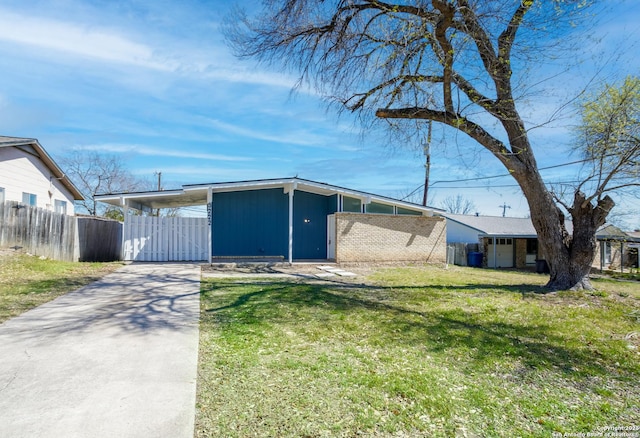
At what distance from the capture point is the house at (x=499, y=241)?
76.9ft

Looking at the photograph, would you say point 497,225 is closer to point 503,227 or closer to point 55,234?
point 503,227

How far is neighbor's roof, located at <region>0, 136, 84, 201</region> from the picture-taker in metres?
12.6

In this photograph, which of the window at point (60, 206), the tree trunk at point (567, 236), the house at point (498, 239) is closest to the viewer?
the tree trunk at point (567, 236)

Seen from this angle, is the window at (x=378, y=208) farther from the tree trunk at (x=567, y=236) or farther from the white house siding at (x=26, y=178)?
the white house siding at (x=26, y=178)

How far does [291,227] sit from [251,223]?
210 centimetres

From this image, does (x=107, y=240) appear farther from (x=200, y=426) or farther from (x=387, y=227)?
(x=200, y=426)

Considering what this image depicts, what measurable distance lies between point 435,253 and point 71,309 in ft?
46.9

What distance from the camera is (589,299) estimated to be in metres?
7.45

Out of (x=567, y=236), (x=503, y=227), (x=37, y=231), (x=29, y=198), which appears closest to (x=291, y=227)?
(x=37, y=231)

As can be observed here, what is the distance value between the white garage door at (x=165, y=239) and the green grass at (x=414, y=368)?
25.4ft

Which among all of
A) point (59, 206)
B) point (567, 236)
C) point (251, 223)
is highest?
point (59, 206)

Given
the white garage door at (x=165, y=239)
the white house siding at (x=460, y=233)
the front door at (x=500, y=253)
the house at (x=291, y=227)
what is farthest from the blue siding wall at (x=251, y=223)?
the front door at (x=500, y=253)

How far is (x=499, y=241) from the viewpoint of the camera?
24.5m

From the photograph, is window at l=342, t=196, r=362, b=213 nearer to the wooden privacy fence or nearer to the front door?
the wooden privacy fence
